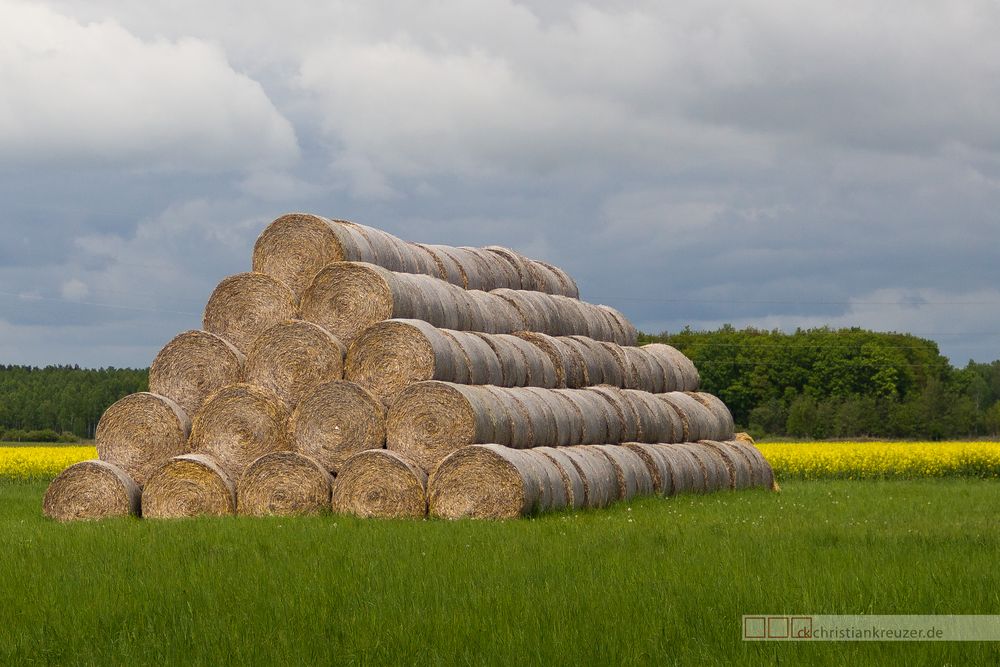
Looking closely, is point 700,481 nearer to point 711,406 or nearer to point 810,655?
point 711,406

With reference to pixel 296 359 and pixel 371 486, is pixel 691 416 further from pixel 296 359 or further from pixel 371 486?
pixel 371 486

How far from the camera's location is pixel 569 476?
15914 mm

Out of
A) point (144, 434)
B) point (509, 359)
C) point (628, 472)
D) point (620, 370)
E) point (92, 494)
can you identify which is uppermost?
point (620, 370)

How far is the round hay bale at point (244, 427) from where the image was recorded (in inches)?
638

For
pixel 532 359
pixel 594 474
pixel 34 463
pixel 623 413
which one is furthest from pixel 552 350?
pixel 34 463

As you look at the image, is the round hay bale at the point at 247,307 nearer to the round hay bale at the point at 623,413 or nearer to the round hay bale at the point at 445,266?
the round hay bale at the point at 445,266

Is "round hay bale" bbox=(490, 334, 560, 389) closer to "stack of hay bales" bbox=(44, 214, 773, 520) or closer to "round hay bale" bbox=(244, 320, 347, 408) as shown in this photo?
"stack of hay bales" bbox=(44, 214, 773, 520)

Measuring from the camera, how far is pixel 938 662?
6.73m

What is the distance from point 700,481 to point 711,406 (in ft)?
9.31

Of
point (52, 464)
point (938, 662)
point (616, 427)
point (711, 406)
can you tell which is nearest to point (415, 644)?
point (938, 662)

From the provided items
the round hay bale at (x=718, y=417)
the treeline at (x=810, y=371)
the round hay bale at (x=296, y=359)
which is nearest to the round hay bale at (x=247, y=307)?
the round hay bale at (x=296, y=359)

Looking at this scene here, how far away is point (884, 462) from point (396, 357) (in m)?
20.6

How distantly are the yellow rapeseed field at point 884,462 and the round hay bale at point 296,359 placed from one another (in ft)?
60.3

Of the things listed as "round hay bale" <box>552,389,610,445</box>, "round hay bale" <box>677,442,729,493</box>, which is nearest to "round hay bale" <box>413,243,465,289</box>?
"round hay bale" <box>552,389,610,445</box>
